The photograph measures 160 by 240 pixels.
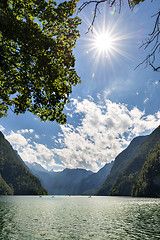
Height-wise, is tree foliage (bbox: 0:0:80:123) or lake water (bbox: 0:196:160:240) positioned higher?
tree foliage (bbox: 0:0:80:123)

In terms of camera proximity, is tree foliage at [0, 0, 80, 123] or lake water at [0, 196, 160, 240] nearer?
tree foliage at [0, 0, 80, 123]

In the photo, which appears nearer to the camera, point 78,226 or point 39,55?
point 39,55

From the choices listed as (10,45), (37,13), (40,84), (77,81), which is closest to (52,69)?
(40,84)

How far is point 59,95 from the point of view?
14453 mm

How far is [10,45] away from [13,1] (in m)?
3.53

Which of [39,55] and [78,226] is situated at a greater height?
[39,55]

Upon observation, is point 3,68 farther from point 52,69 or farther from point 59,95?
point 59,95

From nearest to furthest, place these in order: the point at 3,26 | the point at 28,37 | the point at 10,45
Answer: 1. the point at 3,26
2. the point at 28,37
3. the point at 10,45

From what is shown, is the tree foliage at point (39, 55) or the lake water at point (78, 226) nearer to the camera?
the tree foliage at point (39, 55)

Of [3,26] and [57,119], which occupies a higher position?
[3,26]

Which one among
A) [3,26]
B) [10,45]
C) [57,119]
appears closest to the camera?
[3,26]

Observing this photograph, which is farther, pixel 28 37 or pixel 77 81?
pixel 77 81

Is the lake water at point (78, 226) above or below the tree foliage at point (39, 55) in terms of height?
below

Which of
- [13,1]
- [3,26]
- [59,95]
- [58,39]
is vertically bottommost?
[59,95]
